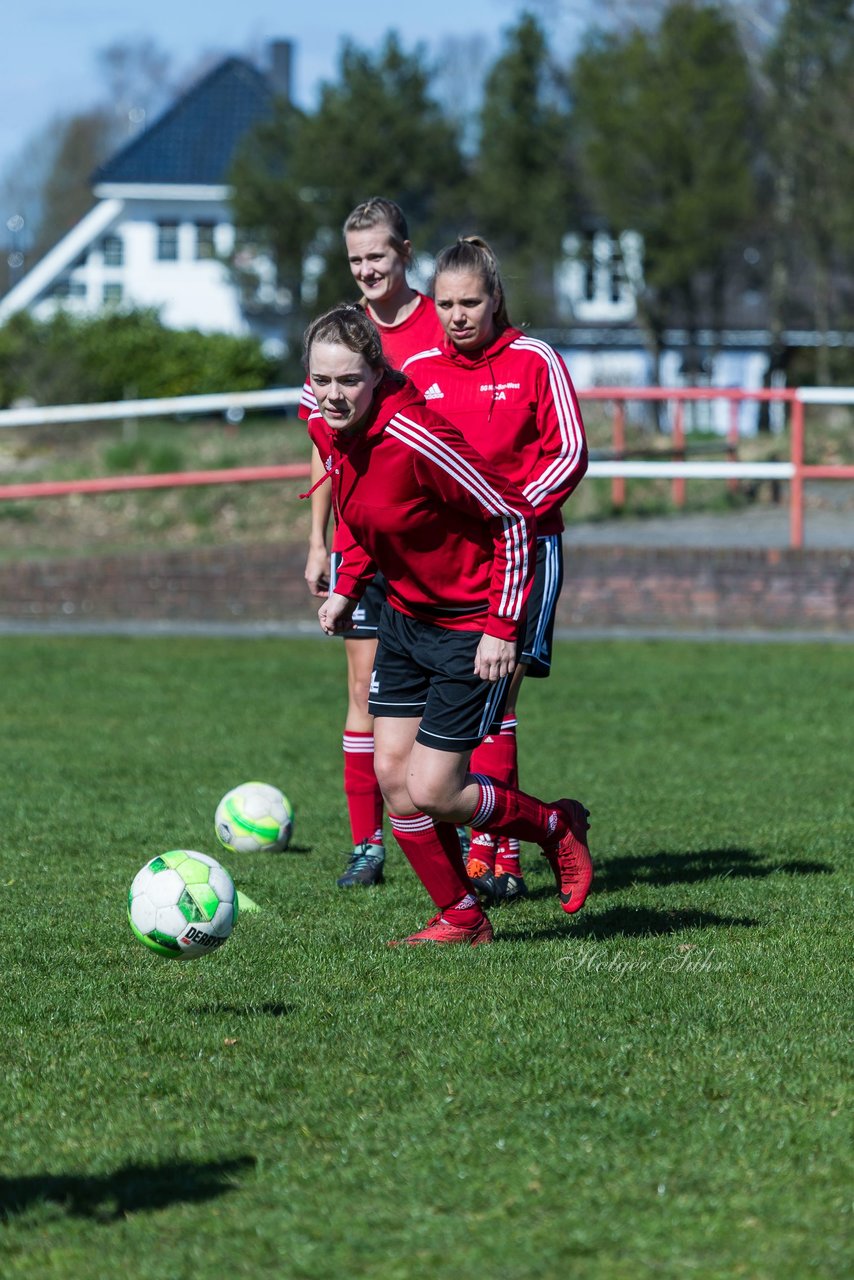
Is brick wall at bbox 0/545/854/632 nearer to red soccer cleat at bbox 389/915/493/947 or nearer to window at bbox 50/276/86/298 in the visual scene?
red soccer cleat at bbox 389/915/493/947

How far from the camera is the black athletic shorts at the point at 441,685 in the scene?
484 cm

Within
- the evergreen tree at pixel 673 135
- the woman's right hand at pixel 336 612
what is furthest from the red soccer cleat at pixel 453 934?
the evergreen tree at pixel 673 135

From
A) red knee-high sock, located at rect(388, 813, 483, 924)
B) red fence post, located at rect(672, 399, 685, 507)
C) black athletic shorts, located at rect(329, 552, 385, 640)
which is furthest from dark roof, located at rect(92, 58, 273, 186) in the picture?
red knee-high sock, located at rect(388, 813, 483, 924)

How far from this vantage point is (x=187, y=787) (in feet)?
26.1

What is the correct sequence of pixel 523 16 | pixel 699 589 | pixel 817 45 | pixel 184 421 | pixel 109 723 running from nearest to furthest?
pixel 109 723 < pixel 699 589 < pixel 184 421 < pixel 817 45 < pixel 523 16

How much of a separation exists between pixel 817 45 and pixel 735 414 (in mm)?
20374

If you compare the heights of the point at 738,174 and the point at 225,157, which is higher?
the point at 225,157

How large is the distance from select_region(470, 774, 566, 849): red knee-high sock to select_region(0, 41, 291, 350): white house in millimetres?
49288

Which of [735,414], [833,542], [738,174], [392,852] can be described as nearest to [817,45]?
[738,174]

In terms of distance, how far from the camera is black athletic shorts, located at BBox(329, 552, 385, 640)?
594cm

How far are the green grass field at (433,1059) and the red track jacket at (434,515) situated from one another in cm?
102

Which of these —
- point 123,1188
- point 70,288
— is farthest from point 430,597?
point 70,288

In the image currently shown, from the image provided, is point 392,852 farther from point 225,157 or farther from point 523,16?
point 225,157

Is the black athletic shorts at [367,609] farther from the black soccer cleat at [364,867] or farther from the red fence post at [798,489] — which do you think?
the red fence post at [798,489]
